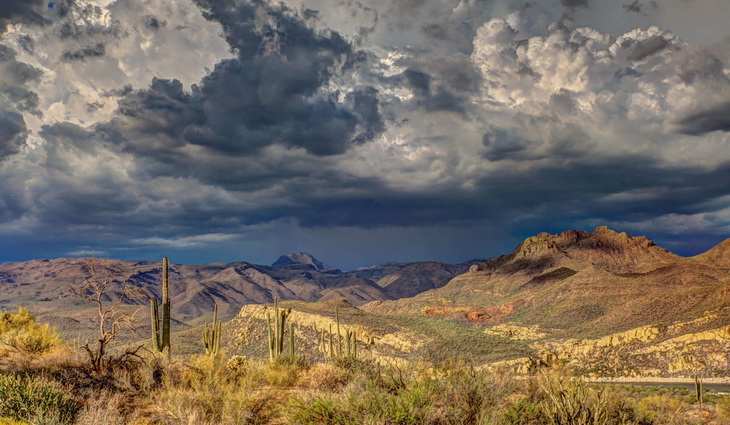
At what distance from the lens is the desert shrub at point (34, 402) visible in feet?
30.3

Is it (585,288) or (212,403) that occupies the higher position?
(212,403)

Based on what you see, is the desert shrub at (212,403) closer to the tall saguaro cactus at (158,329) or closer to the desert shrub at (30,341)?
the tall saguaro cactus at (158,329)

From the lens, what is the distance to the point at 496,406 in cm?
1089

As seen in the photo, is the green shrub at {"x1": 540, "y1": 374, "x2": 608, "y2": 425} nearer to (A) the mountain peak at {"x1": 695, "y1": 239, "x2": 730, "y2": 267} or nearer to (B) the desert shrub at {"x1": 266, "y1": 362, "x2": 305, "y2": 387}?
(B) the desert shrub at {"x1": 266, "y1": 362, "x2": 305, "y2": 387}

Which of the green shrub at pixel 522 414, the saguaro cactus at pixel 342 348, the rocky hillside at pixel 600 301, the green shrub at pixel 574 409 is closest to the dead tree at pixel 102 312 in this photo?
the saguaro cactus at pixel 342 348

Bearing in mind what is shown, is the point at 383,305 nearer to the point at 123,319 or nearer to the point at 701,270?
the point at 701,270

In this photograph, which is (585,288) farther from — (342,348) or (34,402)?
(34,402)

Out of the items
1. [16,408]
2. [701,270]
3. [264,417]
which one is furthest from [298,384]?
[701,270]

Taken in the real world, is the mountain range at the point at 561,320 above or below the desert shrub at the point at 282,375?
below

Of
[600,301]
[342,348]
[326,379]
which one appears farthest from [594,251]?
[326,379]

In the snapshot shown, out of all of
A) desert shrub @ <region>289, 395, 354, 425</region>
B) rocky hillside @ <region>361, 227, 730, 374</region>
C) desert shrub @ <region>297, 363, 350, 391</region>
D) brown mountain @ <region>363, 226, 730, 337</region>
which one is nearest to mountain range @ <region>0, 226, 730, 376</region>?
rocky hillside @ <region>361, 227, 730, 374</region>

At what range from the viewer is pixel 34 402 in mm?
9648

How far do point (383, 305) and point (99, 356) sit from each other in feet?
503

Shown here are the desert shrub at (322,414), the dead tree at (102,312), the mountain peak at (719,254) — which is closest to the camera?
the desert shrub at (322,414)
